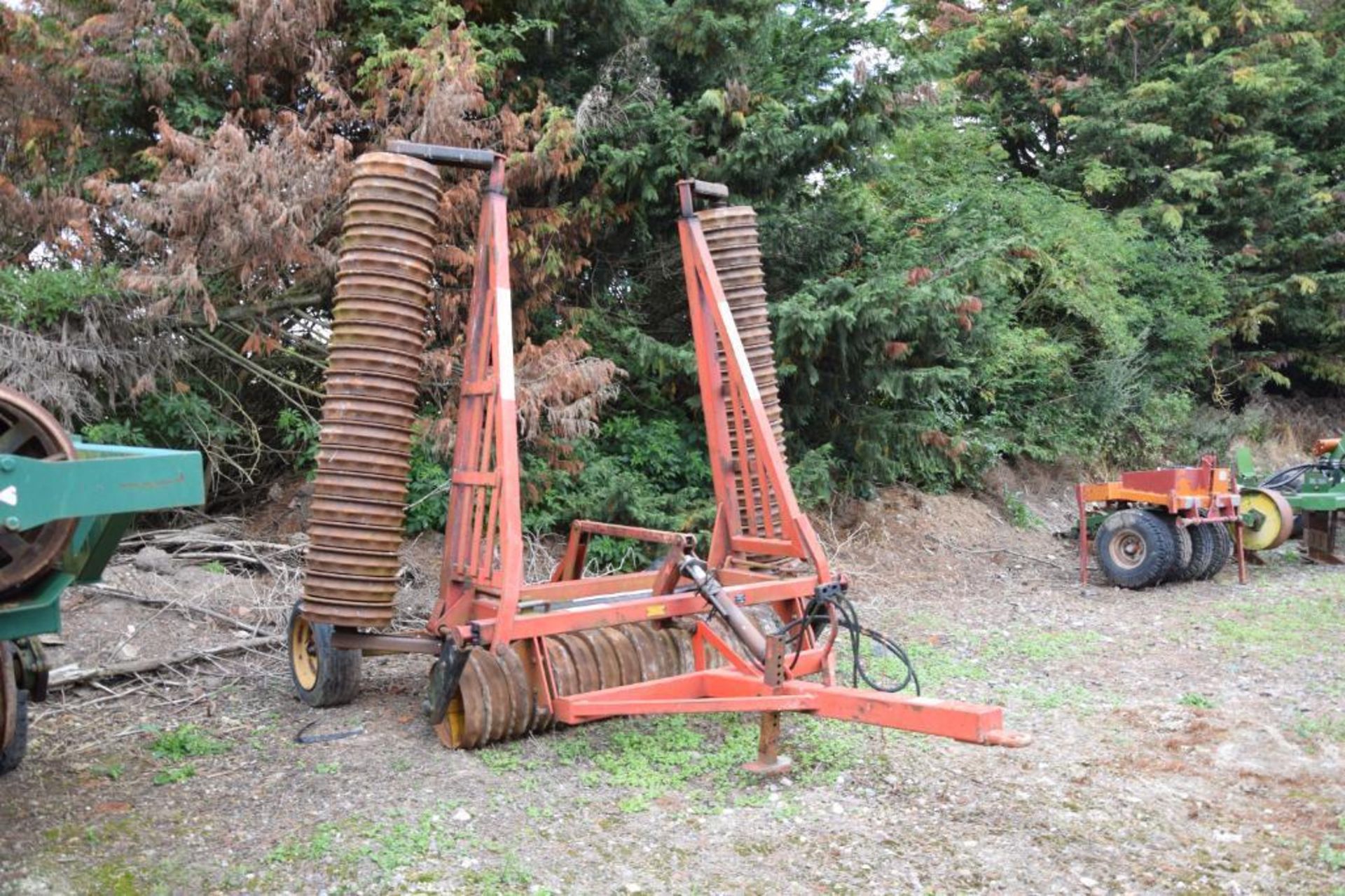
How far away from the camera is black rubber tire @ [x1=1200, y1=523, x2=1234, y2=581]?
9.80 m

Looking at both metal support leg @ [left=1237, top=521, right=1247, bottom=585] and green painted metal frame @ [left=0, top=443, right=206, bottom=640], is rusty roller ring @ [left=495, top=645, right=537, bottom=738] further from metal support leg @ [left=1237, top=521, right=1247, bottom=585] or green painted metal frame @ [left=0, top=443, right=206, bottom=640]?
metal support leg @ [left=1237, top=521, right=1247, bottom=585]

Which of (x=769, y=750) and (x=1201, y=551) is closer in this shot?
(x=769, y=750)

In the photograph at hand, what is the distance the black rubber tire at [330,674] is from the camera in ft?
17.7

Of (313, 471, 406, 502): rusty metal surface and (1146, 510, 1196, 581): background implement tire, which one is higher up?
(313, 471, 406, 502): rusty metal surface

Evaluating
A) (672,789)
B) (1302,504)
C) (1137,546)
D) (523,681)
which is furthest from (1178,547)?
(523,681)

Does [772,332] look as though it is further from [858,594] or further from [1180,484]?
[1180,484]

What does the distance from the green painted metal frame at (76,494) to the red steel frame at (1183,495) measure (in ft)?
26.5

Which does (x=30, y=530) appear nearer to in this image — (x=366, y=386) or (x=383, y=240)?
(x=366, y=386)

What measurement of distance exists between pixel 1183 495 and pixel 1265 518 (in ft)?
5.27

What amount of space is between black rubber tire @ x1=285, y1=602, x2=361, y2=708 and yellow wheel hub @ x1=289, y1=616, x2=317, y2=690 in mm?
28

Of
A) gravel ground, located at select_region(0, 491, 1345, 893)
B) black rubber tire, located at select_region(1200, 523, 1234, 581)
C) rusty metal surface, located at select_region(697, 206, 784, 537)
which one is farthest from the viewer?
Answer: black rubber tire, located at select_region(1200, 523, 1234, 581)

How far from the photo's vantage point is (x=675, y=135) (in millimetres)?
8539

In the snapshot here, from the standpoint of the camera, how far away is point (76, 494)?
10.5 ft

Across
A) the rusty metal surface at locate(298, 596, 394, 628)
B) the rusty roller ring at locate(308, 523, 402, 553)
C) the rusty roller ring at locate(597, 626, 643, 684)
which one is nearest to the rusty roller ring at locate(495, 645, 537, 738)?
the rusty roller ring at locate(597, 626, 643, 684)
